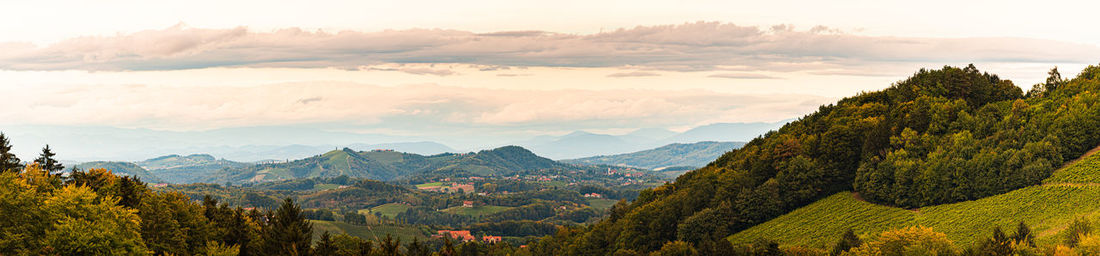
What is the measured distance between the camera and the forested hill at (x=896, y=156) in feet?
294

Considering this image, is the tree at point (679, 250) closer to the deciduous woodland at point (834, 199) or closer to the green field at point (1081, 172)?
the deciduous woodland at point (834, 199)

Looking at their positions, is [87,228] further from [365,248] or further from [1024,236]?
[1024,236]

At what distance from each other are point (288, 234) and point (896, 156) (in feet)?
292

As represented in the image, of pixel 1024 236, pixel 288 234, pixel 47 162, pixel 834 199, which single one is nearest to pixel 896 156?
pixel 834 199

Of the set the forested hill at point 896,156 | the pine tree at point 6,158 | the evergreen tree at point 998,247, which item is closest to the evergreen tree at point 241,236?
the pine tree at point 6,158

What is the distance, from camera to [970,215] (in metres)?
80.9

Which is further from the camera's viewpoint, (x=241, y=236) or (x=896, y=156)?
(x=896, y=156)

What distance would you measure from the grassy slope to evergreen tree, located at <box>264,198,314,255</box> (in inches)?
2448

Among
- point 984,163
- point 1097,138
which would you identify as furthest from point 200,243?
point 1097,138

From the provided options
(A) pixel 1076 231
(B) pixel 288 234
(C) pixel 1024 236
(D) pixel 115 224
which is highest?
(D) pixel 115 224

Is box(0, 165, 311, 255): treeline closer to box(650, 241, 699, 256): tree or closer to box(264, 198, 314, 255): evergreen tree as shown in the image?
box(264, 198, 314, 255): evergreen tree

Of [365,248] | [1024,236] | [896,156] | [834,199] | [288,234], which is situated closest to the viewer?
[288,234]

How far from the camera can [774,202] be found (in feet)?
360

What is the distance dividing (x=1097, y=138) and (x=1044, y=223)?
27788 mm
